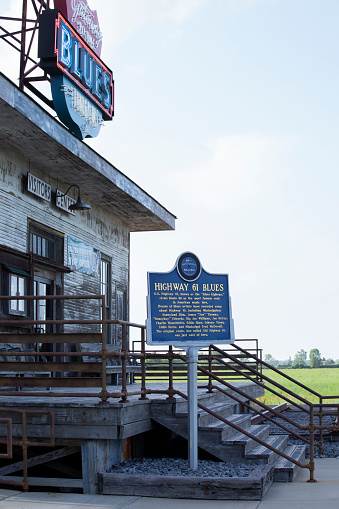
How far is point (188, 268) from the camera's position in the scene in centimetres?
883

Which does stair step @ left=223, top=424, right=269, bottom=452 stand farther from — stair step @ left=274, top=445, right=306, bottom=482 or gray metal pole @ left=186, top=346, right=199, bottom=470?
gray metal pole @ left=186, top=346, right=199, bottom=470

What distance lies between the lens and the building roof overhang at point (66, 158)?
10.7 metres

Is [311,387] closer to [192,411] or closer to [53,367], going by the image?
[192,411]

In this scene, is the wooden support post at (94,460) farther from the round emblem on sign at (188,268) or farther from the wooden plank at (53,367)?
the round emblem on sign at (188,268)

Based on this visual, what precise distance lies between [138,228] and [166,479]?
12.1 meters

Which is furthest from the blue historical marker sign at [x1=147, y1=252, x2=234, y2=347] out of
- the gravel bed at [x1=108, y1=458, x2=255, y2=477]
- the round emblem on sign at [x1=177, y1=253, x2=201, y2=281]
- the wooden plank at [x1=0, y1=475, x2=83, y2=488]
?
the wooden plank at [x1=0, y1=475, x2=83, y2=488]

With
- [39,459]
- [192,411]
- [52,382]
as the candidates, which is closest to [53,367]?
[52,382]

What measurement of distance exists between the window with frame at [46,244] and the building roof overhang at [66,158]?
1.23 metres

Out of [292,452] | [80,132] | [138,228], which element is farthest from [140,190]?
[292,452]

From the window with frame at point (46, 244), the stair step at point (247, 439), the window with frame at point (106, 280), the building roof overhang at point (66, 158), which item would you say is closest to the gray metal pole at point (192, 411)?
the stair step at point (247, 439)

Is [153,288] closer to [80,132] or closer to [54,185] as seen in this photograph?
[54,185]

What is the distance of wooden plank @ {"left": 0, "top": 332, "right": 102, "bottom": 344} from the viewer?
8555 millimetres

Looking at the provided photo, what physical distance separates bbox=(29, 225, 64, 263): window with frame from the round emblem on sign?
5028mm

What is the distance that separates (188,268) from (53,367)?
2138 mm
